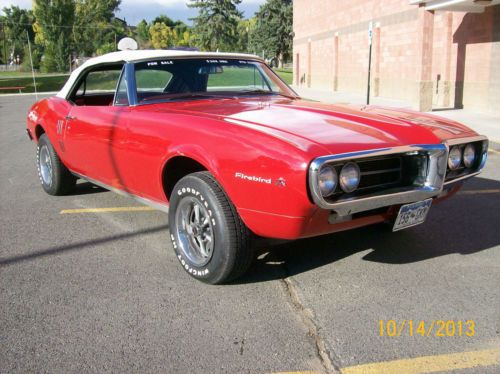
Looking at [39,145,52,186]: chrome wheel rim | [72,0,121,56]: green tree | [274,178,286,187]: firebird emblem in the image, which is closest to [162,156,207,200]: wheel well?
[274,178,286,187]: firebird emblem

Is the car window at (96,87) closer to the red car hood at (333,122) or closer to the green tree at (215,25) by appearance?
the red car hood at (333,122)

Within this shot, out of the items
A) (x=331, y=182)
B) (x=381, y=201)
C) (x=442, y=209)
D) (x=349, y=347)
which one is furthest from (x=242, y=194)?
(x=442, y=209)

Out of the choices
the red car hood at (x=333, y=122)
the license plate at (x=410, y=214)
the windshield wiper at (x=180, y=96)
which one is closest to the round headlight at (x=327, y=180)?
the red car hood at (x=333, y=122)

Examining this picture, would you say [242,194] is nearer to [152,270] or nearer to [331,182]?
[331,182]

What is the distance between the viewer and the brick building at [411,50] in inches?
611

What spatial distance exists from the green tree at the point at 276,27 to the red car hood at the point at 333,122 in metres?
61.2

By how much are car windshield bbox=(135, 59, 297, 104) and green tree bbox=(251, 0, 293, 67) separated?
60219 millimetres

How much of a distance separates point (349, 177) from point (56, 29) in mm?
67984

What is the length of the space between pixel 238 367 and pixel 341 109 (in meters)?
2.29

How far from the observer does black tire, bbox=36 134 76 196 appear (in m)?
5.75

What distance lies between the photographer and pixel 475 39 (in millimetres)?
15992

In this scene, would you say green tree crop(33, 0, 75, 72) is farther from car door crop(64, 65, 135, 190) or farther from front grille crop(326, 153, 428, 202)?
front grille crop(326, 153, 428, 202)

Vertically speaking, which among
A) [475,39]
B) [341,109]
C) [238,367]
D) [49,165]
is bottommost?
[238,367]

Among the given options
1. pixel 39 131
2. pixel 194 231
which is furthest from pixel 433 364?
pixel 39 131
